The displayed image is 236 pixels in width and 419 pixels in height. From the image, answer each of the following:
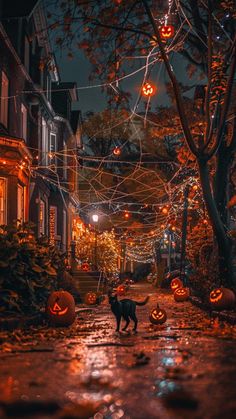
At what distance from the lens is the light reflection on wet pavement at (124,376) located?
17.3 feet

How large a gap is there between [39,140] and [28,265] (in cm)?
1377

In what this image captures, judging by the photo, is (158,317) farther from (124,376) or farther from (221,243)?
(124,376)

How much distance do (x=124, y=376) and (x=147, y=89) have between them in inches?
364

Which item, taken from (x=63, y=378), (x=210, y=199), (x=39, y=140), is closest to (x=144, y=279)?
(x=39, y=140)

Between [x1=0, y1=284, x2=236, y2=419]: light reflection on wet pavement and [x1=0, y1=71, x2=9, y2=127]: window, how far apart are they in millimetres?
11135

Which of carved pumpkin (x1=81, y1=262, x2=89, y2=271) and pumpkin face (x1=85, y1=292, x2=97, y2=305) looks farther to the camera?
carved pumpkin (x1=81, y1=262, x2=89, y2=271)

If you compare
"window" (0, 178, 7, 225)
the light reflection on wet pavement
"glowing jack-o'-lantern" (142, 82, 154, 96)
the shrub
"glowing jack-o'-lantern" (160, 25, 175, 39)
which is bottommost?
the light reflection on wet pavement

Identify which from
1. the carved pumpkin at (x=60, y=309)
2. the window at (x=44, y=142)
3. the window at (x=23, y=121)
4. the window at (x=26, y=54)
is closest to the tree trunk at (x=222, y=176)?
the carved pumpkin at (x=60, y=309)

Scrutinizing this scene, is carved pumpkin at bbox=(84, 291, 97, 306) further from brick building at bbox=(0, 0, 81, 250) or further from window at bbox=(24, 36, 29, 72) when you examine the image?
window at bbox=(24, 36, 29, 72)

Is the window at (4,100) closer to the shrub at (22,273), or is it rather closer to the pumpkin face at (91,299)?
the pumpkin face at (91,299)

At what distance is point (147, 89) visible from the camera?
1474cm

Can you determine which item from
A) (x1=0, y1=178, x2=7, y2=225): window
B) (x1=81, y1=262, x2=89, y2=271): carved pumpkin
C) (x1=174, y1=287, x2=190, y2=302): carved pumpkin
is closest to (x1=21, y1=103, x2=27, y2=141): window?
(x1=0, y1=178, x2=7, y2=225): window

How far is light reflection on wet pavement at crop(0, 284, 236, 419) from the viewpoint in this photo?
528cm

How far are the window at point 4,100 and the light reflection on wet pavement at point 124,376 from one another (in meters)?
11.1
